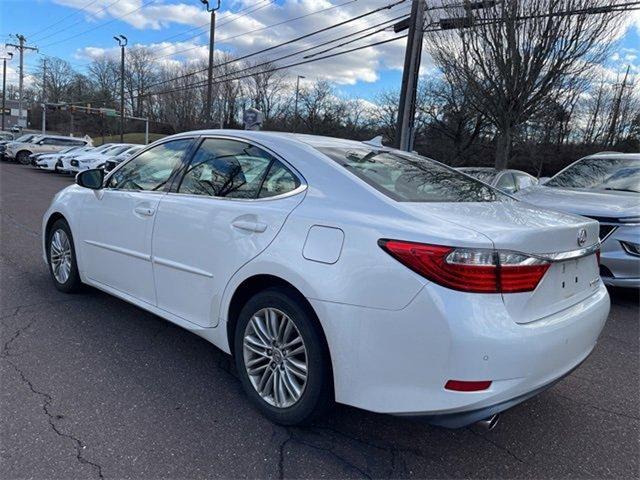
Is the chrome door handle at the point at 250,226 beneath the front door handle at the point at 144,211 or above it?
above

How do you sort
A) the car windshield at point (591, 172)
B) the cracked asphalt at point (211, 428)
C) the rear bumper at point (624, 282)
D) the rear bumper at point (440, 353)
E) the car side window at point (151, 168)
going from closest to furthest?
the rear bumper at point (440, 353) < the cracked asphalt at point (211, 428) < the car side window at point (151, 168) < the rear bumper at point (624, 282) < the car windshield at point (591, 172)

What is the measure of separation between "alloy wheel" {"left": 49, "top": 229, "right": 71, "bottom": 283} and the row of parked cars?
29.9 feet

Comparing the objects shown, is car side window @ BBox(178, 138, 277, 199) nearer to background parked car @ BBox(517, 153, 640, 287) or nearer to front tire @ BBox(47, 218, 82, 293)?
front tire @ BBox(47, 218, 82, 293)

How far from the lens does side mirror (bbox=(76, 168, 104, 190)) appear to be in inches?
165

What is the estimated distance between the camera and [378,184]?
2.71 metres

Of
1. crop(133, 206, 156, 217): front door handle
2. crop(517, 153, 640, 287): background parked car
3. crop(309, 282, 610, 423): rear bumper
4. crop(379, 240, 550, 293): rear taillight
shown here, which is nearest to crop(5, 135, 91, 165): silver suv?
crop(517, 153, 640, 287): background parked car

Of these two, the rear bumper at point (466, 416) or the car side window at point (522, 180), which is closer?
the rear bumper at point (466, 416)

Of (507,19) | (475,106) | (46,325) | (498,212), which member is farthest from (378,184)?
(475,106)

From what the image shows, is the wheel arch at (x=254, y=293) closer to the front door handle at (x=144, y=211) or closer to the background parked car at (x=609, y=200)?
the front door handle at (x=144, y=211)

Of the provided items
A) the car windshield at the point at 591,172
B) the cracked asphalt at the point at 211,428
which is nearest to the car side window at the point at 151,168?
the cracked asphalt at the point at 211,428

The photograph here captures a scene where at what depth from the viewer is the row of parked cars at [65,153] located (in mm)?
20628

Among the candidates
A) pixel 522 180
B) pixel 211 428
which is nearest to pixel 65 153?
pixel 522 180

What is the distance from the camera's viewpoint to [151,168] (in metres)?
3.89

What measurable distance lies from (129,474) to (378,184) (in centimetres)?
186
